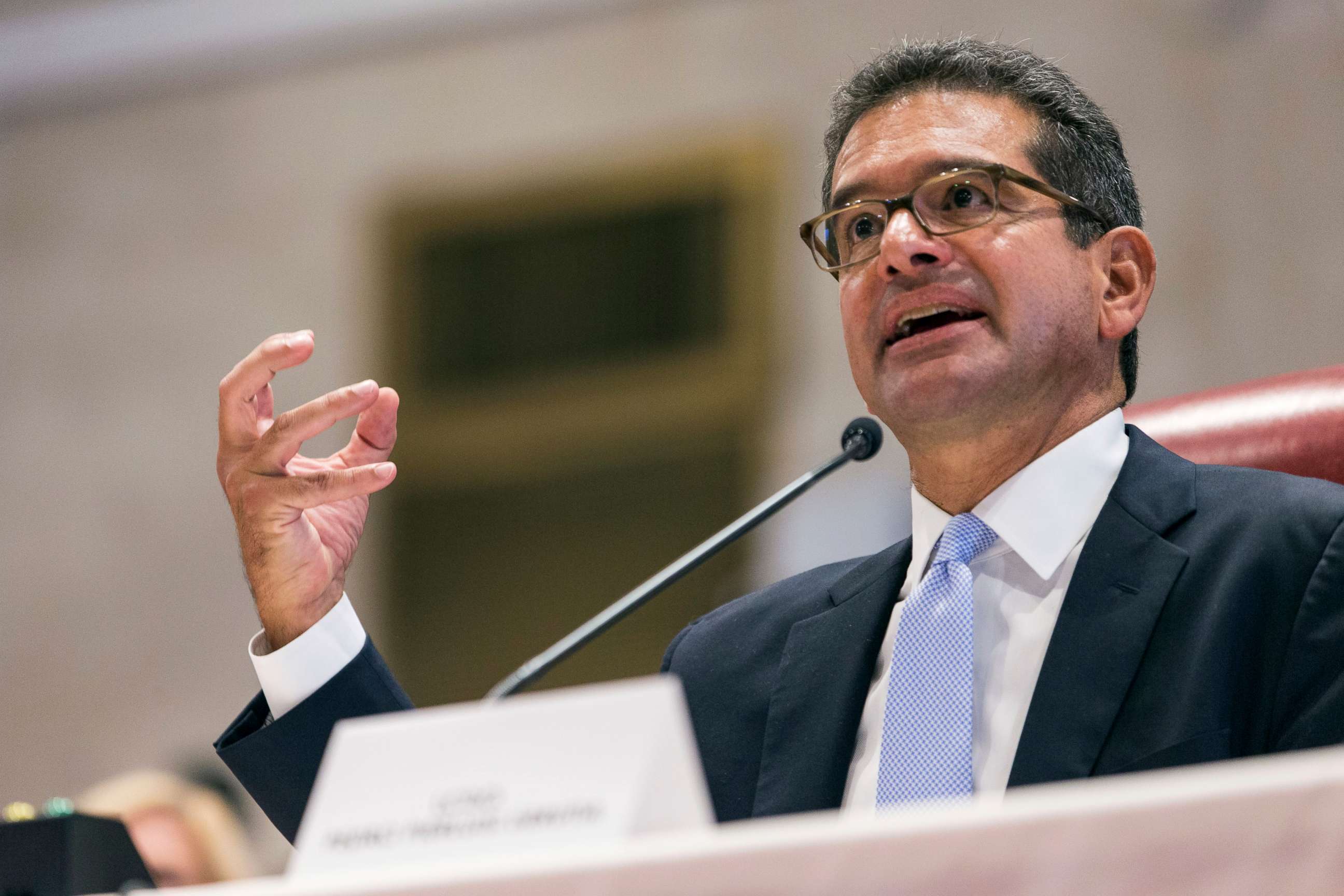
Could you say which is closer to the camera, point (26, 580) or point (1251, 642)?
point (1251, 642)

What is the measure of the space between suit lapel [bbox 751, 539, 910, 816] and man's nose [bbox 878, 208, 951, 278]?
314 millimetres

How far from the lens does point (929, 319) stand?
5.51 ft

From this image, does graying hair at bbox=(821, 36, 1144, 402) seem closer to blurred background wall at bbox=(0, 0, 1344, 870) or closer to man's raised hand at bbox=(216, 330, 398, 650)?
man's raised hand at bbox=(216, 330, 398, 650)

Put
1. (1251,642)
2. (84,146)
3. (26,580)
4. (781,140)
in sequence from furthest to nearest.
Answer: (84,146), (26,580), (781,140), (1251,642)

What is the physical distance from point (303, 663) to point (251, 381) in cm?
27

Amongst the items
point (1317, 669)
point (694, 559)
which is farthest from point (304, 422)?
point (1317, 669)

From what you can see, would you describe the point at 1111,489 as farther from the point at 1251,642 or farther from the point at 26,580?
the point at 26,580

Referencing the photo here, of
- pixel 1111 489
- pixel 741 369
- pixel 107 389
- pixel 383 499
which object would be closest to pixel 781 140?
pixel 741 369

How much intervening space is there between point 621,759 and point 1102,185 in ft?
4.01

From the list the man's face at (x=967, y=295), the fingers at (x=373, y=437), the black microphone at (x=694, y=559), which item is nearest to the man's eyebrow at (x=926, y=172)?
the man's face at (x=967, y=295)

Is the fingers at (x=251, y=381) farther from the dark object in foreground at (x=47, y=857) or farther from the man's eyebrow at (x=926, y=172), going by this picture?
the man's eyebrow at (x=926, y=172)

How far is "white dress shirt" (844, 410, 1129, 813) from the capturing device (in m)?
1.39

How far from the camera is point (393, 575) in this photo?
4.84 m

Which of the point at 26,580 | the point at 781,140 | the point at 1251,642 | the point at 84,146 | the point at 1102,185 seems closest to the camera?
the point at 1251,642
